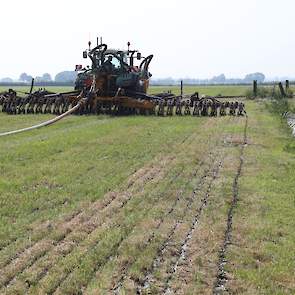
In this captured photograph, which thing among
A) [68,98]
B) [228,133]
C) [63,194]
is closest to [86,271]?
[63,194]

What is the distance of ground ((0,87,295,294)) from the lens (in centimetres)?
441

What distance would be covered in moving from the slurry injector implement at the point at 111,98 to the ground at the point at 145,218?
7.94 metres

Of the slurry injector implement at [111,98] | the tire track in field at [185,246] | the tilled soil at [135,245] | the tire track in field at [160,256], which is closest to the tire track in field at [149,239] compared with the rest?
the tilled soil at [135,245]

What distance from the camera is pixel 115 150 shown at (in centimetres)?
1040

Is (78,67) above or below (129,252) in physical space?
above

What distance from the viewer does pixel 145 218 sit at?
5945 mm

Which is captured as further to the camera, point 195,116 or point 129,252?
point 195,116

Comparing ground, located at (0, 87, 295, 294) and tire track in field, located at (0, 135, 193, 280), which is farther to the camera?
tire track in field, located at (0, 135, 193, 280)

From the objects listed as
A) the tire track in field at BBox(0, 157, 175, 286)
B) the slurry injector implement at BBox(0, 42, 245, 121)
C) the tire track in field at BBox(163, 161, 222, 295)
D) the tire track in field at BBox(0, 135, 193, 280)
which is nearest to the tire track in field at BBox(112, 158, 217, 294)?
the tire track in field at BBox(163, 161, 222, 295)

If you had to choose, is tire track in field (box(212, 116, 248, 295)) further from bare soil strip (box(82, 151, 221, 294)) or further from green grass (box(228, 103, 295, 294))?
bare soil strip (box(82, 151, 221, 294))

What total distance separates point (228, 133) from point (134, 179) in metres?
6.41

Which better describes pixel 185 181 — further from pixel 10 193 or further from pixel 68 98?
pixel 68 98

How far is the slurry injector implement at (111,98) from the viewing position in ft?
63.0

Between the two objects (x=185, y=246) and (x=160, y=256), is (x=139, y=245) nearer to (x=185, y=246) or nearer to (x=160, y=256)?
(x=160, y=256)
